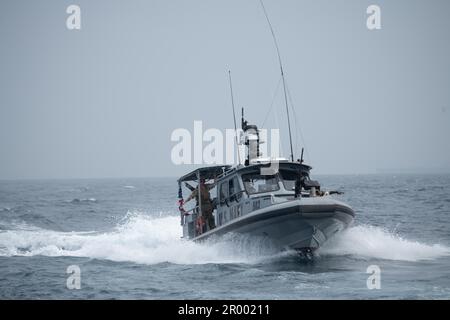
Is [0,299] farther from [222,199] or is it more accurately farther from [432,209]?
[432,209]

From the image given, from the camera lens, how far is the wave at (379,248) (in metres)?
17.5

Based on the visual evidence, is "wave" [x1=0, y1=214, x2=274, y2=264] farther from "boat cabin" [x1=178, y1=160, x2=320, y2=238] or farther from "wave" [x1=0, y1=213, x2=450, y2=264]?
"boat cabin" [x1=178, y1=160, x2=320, y2=238]

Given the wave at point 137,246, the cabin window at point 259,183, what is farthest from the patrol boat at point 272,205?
the wave at point 137,246

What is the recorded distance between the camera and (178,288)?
1366 cm

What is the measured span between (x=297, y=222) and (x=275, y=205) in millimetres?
845

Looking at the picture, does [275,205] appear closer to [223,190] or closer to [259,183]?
[259,183]

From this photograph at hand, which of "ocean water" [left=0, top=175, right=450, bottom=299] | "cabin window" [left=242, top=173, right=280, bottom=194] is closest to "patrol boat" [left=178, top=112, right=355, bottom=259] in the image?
"cabin window" [left=242, top=173, right=280, bottom=194]

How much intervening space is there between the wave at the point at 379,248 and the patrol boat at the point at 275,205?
1233 mm

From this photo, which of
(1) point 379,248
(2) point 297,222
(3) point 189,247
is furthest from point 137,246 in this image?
(1) point 379,248

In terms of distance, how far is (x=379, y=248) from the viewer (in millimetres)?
18750

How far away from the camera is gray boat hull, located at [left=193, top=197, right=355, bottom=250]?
15.5 metres

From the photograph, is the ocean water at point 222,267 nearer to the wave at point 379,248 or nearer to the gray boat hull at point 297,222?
the wave at point 379,248
